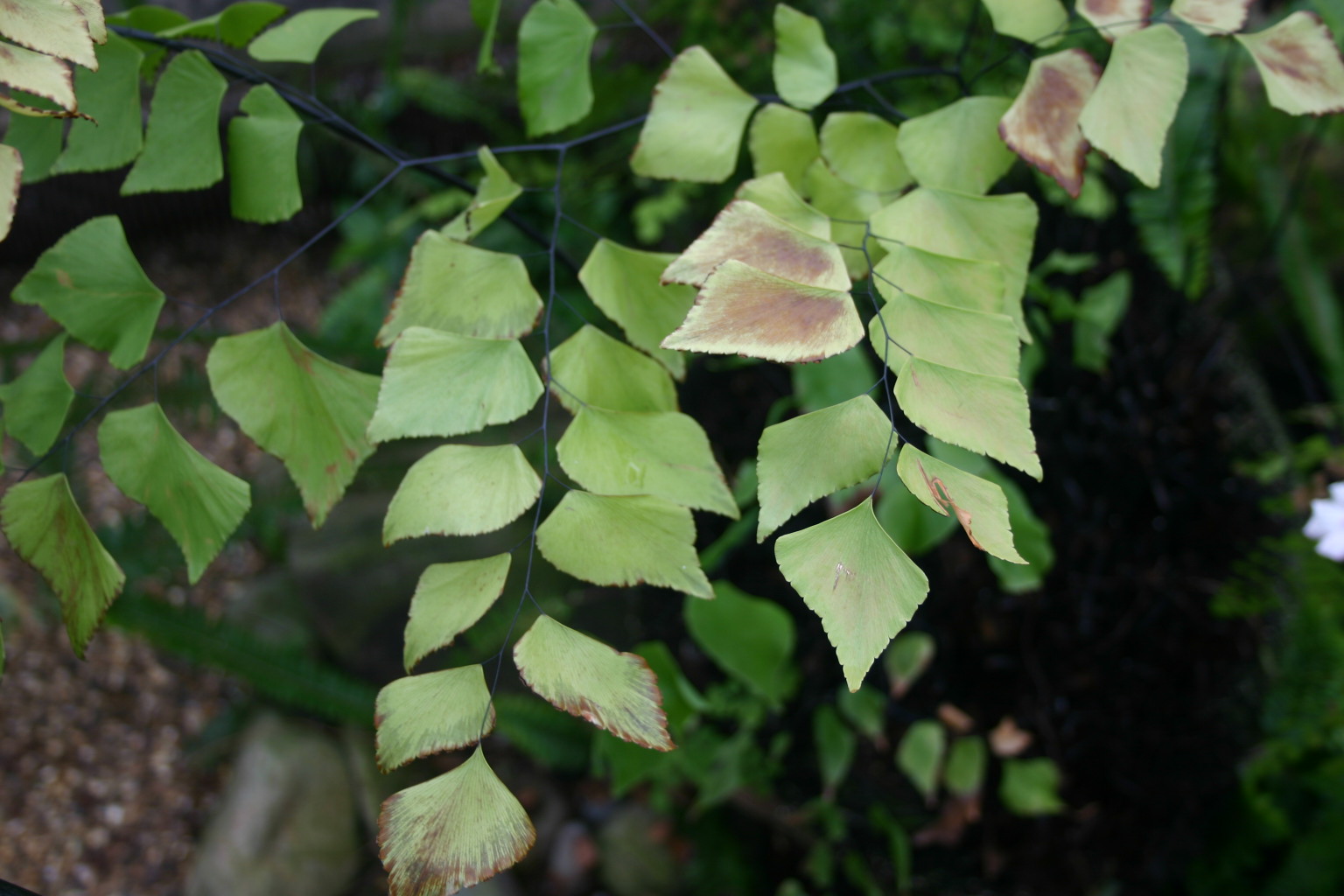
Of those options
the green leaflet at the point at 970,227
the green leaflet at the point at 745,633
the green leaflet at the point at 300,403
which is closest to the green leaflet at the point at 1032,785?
the green leaflet at the point at 745,633

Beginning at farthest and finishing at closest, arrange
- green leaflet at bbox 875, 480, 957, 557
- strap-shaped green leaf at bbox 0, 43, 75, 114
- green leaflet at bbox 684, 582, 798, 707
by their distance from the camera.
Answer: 1. green leaflet at bbox 684, 582, 798, 707
2. green leaflet at bbox 875, 480, 957, 557
3. strap-shaped green leaf at bbox 0, 43, 75, 114

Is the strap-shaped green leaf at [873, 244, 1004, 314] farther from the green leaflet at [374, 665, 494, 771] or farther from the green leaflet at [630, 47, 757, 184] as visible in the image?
the green leaflet at [374, 665, 494, 771]

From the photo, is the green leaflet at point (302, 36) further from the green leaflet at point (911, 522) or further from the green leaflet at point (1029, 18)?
the green leaflet at point (911, 522)

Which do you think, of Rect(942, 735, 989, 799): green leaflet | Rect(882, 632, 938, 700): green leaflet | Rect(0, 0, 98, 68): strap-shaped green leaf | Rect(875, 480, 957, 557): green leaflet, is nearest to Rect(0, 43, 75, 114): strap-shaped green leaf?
Rect(0, 0, 98, 68): strap-shaped green leaf

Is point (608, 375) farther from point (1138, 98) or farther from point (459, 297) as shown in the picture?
point (1138, 98)

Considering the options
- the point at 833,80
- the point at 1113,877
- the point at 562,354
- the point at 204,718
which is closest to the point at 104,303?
the point at 562,354

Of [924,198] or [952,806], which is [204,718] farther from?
[924,198]
